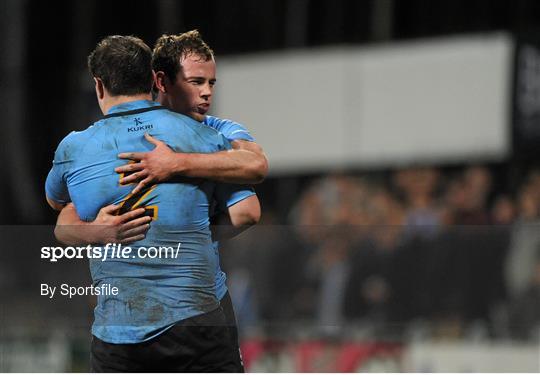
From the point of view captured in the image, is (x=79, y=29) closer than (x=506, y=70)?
No

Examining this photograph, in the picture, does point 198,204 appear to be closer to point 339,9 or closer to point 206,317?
point 206,317

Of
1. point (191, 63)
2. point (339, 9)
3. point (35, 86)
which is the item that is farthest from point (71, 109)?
point (191, 63)

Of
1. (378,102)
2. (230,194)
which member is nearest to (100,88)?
(230,194)

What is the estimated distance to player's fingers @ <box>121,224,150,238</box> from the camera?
4.13 m

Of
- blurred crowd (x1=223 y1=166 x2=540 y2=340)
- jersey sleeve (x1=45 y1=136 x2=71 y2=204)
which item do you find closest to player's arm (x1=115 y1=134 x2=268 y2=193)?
jersey sleeve (x1=45 y1=136 x2=71 y2=204)

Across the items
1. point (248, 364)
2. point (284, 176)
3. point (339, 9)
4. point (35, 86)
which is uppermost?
point (339, 9)

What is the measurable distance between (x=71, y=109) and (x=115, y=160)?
7.97 metres

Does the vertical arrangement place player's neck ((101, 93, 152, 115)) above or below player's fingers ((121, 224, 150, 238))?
above

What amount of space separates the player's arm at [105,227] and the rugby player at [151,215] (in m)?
Answer: 0.03

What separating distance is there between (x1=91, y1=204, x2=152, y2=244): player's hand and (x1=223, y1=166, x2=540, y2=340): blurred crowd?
14.4ft

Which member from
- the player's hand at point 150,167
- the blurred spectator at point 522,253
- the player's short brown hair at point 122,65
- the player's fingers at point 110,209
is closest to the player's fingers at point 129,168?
the player's hand at point 150,167

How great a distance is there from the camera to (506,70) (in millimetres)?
11234

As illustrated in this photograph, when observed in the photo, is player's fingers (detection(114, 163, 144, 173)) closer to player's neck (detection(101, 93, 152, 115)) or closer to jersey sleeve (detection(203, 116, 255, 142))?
player's neck (detection(101, 93, 152, 115))

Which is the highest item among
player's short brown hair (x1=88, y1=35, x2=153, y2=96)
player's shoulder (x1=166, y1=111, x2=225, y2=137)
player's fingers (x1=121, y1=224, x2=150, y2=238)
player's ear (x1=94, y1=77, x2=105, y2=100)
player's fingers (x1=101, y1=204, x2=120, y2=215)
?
player's short brown hair (x1=88, y1=35, x2=153, y2=96)
